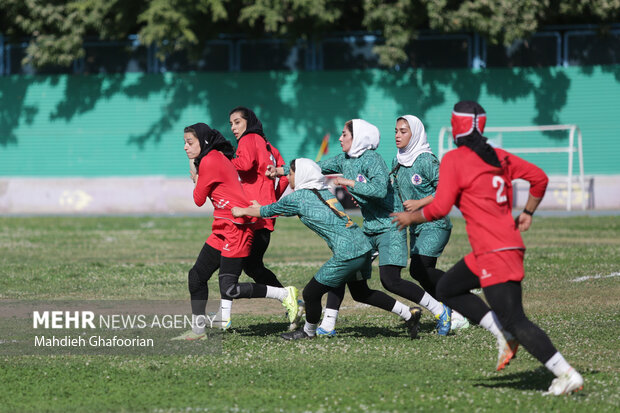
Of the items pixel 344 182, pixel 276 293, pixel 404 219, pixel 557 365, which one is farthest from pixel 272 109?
pixel 557 365

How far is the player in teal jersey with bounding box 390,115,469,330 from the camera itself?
8.80 m

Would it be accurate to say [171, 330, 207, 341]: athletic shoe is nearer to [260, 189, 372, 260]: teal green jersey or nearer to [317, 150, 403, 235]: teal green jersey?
[260, 189, 372, 260]: teal green jersey

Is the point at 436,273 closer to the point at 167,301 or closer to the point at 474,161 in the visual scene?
the point at 474,161

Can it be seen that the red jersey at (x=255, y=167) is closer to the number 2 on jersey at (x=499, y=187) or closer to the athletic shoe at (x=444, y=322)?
the athletic shoe at (x=444, y=322)

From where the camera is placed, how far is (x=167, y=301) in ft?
35.9

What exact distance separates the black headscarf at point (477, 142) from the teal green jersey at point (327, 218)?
1683mm

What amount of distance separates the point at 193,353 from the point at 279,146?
19.7 m

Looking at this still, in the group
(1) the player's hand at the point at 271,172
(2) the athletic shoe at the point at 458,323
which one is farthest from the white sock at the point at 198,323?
(2) the athletic shoe at the point at 458,323

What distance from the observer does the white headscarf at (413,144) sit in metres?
8.84

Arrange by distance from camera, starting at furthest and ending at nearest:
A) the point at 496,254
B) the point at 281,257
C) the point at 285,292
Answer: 1. the point at 281,257
2. the point at 285,292
3. the point at 496,254

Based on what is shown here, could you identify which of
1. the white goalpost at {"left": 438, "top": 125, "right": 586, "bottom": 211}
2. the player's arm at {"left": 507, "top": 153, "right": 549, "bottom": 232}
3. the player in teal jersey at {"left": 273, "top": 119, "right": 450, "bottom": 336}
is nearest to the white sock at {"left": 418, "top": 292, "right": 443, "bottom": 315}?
the player in teal jersey at {"left": 273, "top": 119, "right": 450, "bottom": 336}

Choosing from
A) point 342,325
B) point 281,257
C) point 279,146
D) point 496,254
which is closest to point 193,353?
point 342,325

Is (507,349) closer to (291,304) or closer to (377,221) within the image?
(377,221)

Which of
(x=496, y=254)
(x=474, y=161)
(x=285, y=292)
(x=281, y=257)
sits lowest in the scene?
(x=281, y=257)
